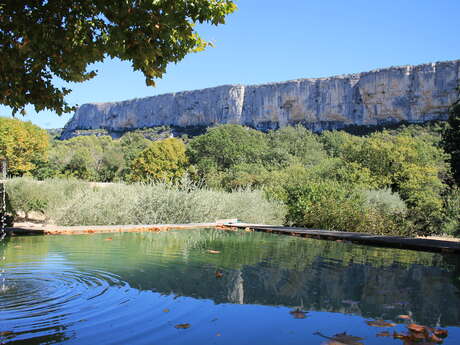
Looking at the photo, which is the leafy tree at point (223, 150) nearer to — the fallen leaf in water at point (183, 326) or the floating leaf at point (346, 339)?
the fallen leaf in water at point (183, 326)

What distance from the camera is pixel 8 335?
2039 mm

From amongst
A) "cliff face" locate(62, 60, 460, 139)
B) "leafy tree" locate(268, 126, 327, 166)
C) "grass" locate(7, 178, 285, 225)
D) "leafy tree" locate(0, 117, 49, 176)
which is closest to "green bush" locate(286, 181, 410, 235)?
"grass" locate(7, 178, 285, 225)

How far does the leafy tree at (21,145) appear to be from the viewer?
996 inches

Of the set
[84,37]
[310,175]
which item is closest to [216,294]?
[84,37]

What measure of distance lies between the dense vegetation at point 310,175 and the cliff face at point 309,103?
2200 centimetres

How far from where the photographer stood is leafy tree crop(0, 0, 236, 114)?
2.60 m

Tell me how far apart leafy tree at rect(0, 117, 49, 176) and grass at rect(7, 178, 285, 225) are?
15.7 meters

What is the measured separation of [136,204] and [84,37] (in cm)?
632

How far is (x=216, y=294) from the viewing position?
289cm

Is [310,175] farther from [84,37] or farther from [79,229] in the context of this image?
[84,37]

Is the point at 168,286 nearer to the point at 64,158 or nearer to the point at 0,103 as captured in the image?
the point at 0,103

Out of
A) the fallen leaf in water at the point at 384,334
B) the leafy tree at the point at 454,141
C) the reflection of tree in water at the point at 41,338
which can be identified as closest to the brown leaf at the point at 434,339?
the fallen leaf in water at the point at 384,334

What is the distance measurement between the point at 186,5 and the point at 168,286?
6.44 ft

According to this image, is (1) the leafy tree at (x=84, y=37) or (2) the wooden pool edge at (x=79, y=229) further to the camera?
(2) the wooden pool edge at (x=79, y=229)
